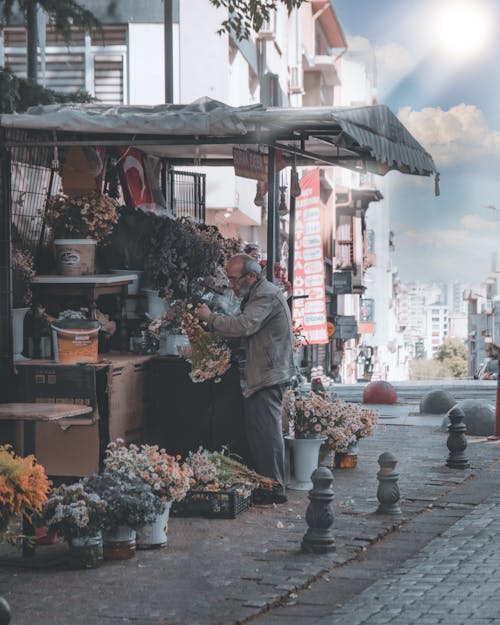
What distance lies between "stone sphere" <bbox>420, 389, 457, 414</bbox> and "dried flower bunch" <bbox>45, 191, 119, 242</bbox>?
463 inches

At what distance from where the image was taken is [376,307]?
368ft

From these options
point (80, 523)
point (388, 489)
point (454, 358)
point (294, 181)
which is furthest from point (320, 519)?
point (454, 358)

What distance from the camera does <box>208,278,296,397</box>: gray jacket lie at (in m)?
10.7

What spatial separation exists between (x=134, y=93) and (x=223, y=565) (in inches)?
818

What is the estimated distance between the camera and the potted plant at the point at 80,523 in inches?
325

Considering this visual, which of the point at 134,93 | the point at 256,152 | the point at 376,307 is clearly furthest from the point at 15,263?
the point at 376,307

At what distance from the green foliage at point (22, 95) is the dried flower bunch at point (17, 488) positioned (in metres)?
8.80

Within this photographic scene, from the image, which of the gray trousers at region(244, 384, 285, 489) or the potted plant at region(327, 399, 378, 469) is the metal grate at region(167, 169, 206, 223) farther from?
the gray trousers at region(244, 384, 285, 489)

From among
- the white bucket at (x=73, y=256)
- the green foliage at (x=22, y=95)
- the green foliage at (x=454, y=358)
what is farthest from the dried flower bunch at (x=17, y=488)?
Answer: the green foliage at (x=454, y=358)

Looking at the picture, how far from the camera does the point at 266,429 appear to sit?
10812 mm

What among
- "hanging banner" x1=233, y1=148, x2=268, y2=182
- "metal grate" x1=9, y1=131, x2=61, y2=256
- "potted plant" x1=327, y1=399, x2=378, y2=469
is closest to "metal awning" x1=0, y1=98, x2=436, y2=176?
"hanging banner" x1=233, y1=148, x2=268, y2=182

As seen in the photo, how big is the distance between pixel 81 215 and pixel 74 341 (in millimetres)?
1601

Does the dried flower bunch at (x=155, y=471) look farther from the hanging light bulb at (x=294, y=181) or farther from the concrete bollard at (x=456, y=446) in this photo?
the concrete bollard at (x=456, y=446)

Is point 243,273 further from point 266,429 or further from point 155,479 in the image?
point 155,479
